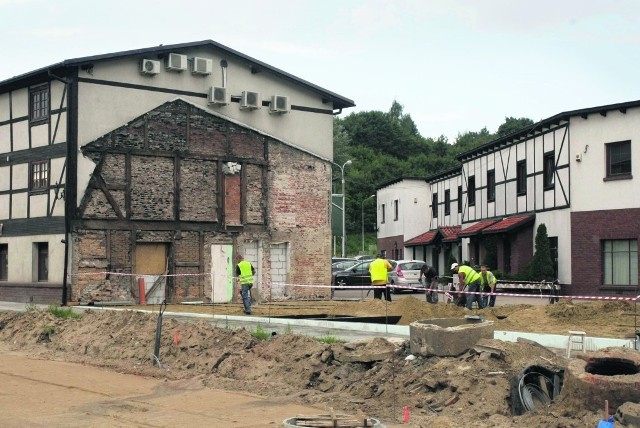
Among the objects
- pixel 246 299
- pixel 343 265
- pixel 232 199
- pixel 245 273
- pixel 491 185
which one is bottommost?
pixel 246 299

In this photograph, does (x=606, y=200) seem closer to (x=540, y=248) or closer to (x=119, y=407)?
(x=540, y=248)

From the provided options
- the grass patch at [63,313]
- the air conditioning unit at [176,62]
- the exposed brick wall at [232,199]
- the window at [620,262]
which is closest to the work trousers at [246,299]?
the grass patch at [63,313]

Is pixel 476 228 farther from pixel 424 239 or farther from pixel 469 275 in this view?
pixel 469 275

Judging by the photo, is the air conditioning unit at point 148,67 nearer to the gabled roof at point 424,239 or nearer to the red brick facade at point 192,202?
the red brick facade at point 192,202

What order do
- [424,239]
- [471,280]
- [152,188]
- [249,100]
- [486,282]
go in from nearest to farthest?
[471,280], [486,282], [152,188], [249,100], [424,239]

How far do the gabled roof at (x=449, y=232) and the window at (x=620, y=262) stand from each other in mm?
16293

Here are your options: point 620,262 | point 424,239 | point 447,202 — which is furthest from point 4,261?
point 447,202

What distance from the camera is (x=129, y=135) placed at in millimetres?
32812

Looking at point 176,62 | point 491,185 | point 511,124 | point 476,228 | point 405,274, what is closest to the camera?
point 176,62

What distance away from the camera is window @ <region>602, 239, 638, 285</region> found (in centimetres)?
3550

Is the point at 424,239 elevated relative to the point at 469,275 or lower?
elevated

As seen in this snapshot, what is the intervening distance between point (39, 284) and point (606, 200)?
21.5m

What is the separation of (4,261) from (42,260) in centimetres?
316

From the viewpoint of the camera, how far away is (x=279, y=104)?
36.6 metres
